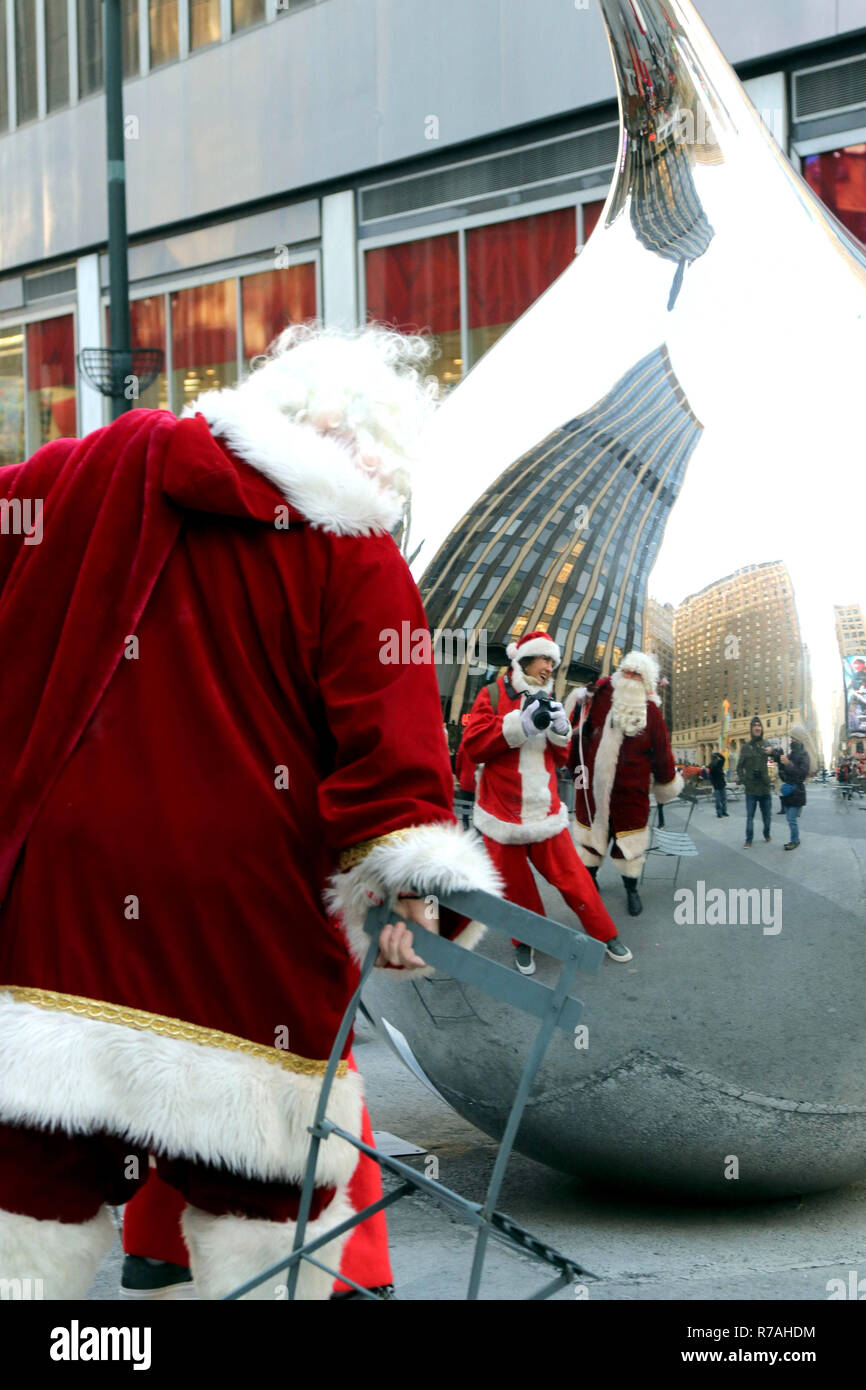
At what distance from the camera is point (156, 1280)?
9.50 feet

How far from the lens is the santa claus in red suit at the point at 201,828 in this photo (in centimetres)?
237

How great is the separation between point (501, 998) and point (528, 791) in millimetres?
1083

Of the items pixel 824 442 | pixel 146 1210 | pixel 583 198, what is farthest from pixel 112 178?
pixel 146 1210

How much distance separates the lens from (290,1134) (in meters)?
2.44

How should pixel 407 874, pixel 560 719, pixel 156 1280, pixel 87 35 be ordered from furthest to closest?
pixel 87 35 → pixel 560 719 → pixel 156 1280 → pixel 407 874

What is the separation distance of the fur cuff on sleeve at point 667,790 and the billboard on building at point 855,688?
368mm

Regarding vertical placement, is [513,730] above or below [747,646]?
below

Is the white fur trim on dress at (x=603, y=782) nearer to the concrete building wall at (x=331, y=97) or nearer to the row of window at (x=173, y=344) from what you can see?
the concrete building wall at (x=331, y=97)

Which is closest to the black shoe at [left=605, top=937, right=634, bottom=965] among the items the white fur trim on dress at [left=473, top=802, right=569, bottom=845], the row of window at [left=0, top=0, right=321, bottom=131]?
the white fur trim on dress at [left=473, top=802, right=569, bottom=845]

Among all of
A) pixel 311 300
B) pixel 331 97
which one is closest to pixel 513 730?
pixel 331 97

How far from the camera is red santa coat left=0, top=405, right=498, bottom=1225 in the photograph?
238 centimetres

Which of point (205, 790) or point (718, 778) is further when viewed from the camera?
point (718, 778)

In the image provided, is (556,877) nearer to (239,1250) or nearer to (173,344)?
(239,1250)

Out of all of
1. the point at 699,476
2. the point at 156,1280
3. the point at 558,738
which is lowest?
the point at 156,1280
